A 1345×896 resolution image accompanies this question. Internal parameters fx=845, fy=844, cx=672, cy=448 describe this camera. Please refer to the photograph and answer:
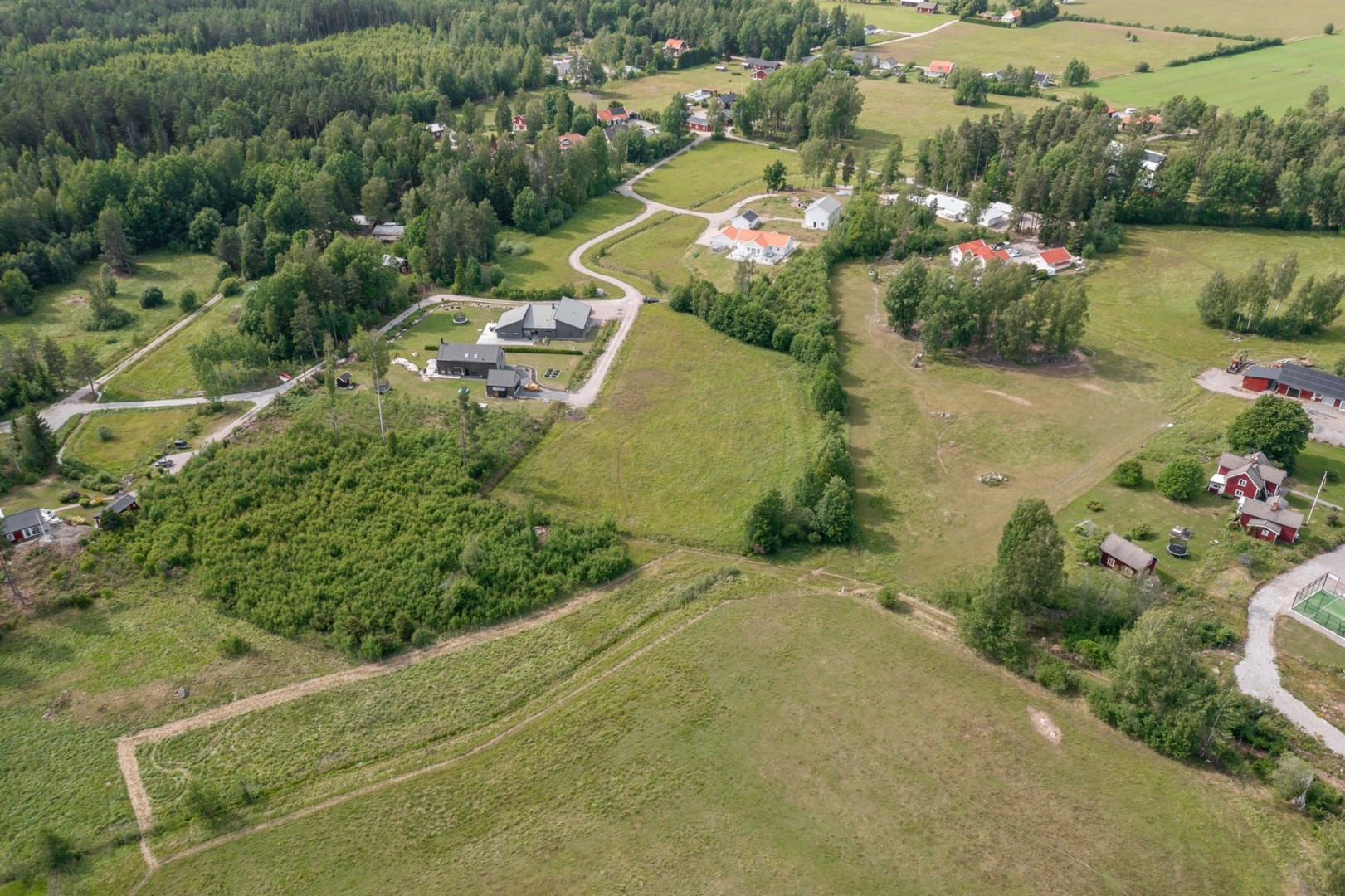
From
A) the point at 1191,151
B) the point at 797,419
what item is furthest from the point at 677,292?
the point at 1191,151

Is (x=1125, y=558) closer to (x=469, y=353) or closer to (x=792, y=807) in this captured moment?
(x=792, y=807)

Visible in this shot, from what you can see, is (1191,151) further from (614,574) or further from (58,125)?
(58,125)

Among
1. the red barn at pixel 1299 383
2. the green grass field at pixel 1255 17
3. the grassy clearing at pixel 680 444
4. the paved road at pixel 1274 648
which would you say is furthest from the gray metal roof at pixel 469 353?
the green grass field at pixel 1255 17

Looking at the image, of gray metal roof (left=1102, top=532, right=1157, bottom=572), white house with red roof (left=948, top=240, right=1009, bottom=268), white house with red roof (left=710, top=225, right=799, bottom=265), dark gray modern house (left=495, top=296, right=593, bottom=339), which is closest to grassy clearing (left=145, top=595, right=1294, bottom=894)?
gray metal roof (left=1102, top=532, right=1157, bottom=572)

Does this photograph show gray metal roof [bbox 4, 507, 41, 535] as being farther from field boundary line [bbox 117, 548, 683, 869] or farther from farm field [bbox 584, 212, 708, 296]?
farm field [bbox 584, 212, 708, 296]

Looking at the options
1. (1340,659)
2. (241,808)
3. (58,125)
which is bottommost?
(241,808)
